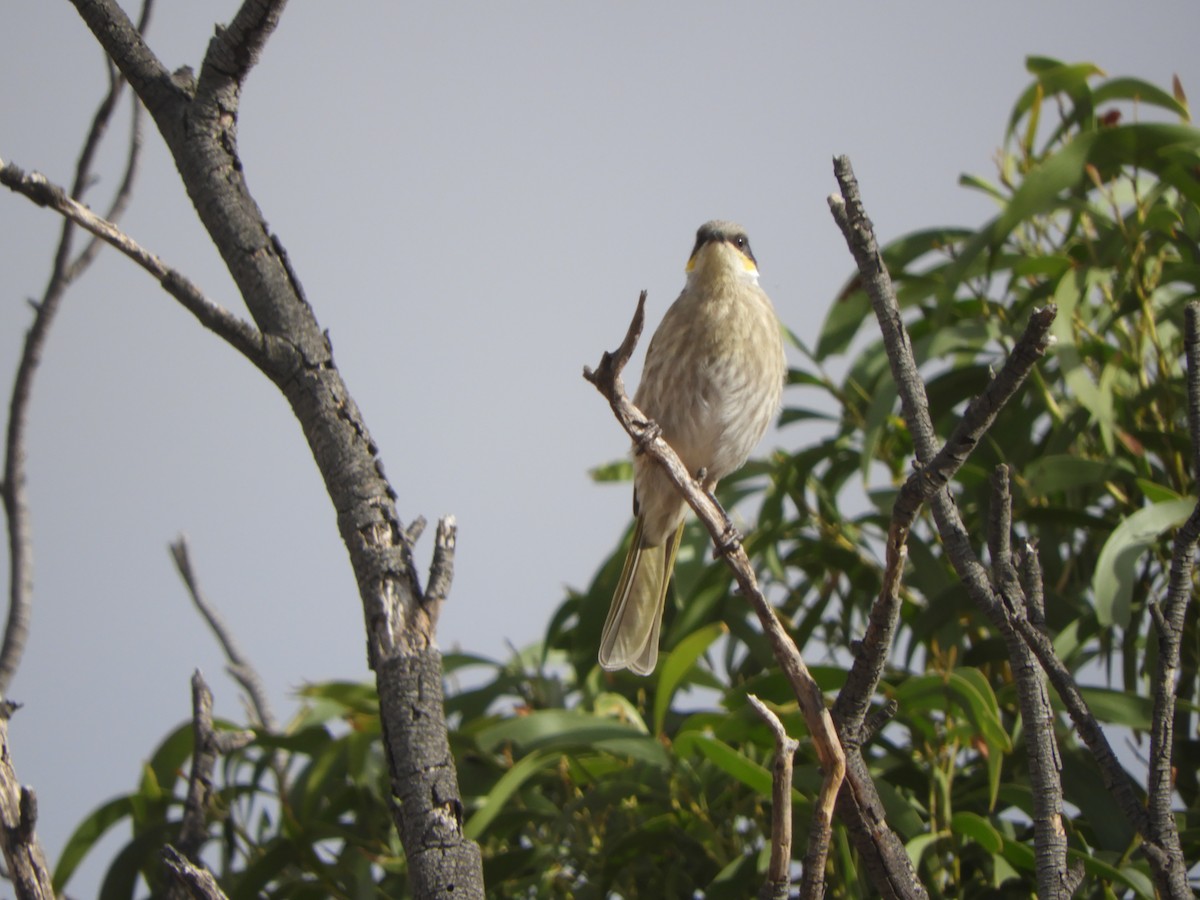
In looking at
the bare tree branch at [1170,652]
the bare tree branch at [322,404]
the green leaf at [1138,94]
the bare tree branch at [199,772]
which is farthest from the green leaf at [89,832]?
the green leaf at [1138,94]

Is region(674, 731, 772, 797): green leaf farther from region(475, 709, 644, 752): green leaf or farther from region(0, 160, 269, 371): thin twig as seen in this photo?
region(0, 160, 269, 371): thin twig

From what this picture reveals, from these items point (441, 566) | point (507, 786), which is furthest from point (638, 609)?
point (441, 566)

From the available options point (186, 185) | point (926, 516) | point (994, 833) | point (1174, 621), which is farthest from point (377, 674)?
point (926, 516)

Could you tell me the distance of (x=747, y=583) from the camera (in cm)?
134

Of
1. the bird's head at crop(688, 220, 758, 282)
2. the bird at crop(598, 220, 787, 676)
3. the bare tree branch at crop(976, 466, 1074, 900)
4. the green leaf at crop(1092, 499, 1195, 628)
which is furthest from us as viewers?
the bird's head at crop(688, 220, 758, 282)

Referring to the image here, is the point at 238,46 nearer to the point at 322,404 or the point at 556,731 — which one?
the point at 322,404

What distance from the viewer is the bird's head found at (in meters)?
Result: 2.96

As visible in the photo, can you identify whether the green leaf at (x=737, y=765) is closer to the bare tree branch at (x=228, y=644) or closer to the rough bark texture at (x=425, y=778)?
the rough bark texture at (x=425, y=778)

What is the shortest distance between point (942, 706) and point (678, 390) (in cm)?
114

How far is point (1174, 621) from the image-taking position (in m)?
1.22

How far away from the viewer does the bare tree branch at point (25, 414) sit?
6.31ft

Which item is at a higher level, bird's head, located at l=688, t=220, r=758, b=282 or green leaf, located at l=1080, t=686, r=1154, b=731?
bird's head, located at l=688, t=220, r=758, b=282

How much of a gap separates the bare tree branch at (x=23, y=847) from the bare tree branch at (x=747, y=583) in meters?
0.67

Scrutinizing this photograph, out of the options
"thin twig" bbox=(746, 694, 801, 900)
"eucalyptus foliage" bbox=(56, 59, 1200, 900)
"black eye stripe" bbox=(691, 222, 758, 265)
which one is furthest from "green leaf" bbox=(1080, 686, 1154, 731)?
"black eye stripe" bbox=(691, 222, 758, 265)
